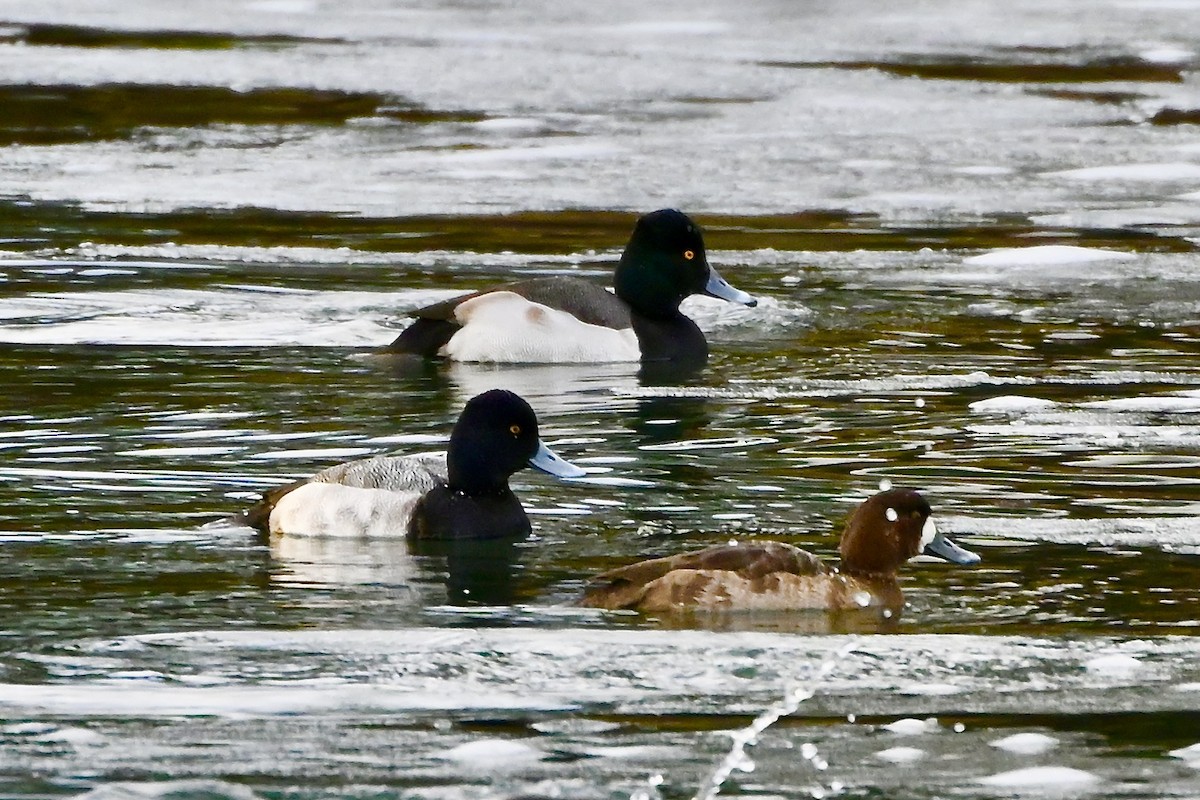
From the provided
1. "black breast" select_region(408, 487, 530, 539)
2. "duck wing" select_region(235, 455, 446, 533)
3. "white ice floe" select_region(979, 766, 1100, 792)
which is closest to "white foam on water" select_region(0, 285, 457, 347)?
"duck wing" select_region(235, 455, 446, 533)

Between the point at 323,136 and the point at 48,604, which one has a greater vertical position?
the point at 323,136

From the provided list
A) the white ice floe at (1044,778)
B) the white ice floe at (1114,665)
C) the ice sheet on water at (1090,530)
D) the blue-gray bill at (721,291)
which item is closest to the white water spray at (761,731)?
the white ice floe at (1044,778)

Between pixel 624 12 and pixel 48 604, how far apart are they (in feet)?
60.0

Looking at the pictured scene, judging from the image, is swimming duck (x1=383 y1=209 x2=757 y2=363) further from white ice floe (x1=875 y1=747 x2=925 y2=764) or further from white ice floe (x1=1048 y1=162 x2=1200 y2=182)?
white ice floe (x1=875 y1=747 x2=925 y2=764)

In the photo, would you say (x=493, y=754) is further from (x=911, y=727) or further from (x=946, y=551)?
(x=946, y=551)

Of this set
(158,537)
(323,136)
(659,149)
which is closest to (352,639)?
(158,537)

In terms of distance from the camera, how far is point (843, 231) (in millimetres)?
15984

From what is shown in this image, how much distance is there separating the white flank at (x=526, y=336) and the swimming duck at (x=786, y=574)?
5.27 m

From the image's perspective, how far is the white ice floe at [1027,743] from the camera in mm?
5723

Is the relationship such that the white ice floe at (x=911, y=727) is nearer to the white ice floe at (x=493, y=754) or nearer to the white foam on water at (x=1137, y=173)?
the white ice floe at (x=493, y=754)

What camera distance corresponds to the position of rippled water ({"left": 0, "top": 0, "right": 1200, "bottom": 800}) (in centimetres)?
595

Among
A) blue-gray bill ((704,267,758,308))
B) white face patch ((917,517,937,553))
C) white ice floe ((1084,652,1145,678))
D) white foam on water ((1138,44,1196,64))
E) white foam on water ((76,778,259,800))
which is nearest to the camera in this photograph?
white foam on water ((76,778,259,800))

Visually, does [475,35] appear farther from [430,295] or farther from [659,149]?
[430,295]

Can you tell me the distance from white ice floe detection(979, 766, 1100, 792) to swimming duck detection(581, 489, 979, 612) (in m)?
1.74
